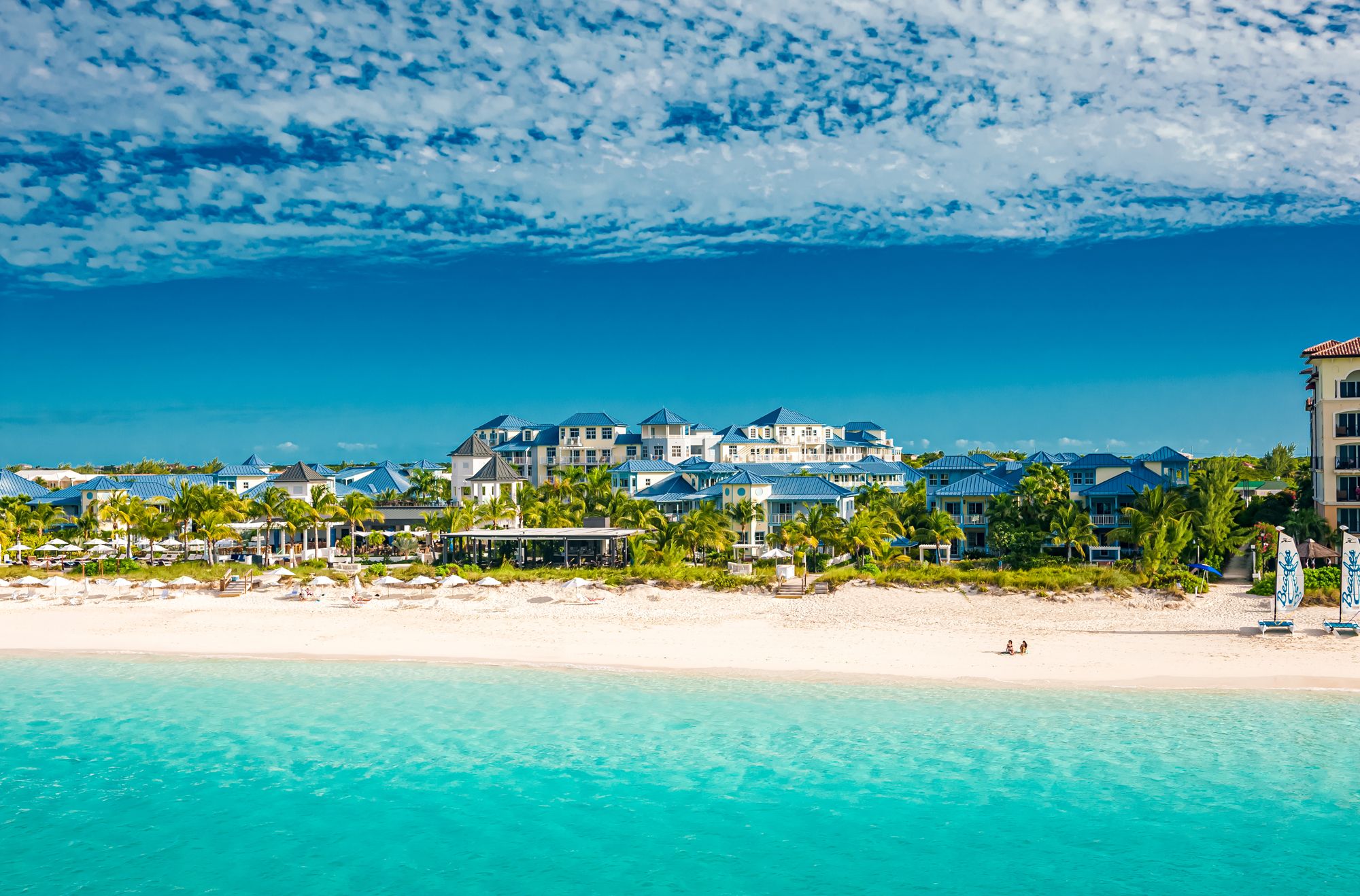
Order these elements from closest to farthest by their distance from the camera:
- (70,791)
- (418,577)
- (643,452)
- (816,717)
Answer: (70,791), (816,717), (418,577), (643,452)

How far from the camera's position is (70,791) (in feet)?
70.5

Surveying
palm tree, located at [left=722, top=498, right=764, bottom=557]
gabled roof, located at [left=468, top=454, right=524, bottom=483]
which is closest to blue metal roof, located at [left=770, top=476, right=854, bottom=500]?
palm tree, located at [left=722, top=498, right=764, bottom=557]

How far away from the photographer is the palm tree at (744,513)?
53000 millimetres

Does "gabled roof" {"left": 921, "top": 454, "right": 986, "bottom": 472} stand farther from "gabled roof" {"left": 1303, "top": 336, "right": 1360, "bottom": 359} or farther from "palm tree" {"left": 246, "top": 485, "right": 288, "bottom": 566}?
"palm tree" {"left": 246, "top": 485, "right": 288, "bottom": 566}

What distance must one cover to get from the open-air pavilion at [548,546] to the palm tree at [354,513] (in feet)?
17.5

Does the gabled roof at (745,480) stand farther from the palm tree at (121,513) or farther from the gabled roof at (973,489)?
the palm tree at (121,513)

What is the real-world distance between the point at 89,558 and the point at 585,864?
1989 inches

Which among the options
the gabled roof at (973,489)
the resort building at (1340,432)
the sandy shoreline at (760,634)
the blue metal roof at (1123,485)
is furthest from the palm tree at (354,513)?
the resort building at (1340,432)

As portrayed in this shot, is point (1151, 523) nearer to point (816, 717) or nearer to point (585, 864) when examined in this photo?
point (816, 717)

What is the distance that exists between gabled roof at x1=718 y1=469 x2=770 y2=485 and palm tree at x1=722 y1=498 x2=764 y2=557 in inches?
44.4

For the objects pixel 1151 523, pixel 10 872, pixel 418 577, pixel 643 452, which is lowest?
pixel 10 872

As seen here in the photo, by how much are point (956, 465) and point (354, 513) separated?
34.3 m

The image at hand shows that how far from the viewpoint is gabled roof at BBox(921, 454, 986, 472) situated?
59.6 meters

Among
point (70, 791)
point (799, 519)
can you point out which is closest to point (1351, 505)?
point (799, 519)
